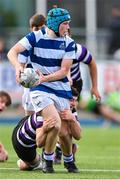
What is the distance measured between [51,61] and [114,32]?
57.0 feet

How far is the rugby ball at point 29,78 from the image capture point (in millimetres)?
11461

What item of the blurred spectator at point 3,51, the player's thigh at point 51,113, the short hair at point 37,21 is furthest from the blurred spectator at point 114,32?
the player's thigh at point 51,113

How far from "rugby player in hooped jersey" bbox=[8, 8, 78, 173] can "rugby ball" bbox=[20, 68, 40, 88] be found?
223 mm

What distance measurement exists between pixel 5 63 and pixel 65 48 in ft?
50.8

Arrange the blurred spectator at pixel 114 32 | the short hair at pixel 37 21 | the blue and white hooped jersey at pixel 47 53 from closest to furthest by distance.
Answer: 1. the blue and white hooped jersey at pixel 47 53
2. the short hair at pixel 37 21
3. the blurred spectator at pixel 114 32

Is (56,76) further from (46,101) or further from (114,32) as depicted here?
(114,32)

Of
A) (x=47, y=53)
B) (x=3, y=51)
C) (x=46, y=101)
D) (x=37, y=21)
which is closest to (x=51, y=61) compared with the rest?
(x=47, y=53)

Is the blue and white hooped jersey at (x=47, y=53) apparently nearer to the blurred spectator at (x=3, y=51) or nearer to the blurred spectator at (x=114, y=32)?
the blurred spectator at (x=3, y=51)

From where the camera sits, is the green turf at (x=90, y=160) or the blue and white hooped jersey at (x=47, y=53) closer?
the green turf at (x=90, y=160)

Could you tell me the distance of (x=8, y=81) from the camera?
2702cm

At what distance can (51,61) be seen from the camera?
11953mm

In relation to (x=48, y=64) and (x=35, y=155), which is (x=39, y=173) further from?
(x=48, y=64)

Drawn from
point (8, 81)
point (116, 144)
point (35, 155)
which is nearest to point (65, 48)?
point (35, 155)

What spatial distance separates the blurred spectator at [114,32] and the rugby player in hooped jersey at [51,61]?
16921 mm
